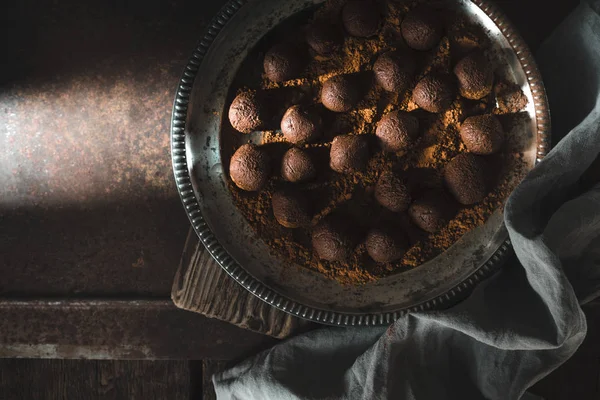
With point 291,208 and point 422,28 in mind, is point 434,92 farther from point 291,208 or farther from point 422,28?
point 291,208

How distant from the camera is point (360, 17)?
1.46 meters

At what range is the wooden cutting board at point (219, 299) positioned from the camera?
1618 millimetres

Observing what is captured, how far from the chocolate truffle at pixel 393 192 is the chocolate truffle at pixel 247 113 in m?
0.37

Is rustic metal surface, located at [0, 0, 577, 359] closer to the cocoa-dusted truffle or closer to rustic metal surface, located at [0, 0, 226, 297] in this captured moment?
rustic metal surface, located at [0, 0, 226, 297]

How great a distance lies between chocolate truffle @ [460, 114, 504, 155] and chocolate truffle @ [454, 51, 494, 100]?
0.07m

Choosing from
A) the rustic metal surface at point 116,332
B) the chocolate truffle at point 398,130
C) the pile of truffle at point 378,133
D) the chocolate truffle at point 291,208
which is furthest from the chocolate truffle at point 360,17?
the rustic metal surface at point 116,332

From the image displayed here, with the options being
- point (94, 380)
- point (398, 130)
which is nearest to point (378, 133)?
point (398, 130)

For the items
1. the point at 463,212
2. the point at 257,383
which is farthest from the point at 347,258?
the point at 257,383

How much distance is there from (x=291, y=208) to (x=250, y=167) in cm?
16

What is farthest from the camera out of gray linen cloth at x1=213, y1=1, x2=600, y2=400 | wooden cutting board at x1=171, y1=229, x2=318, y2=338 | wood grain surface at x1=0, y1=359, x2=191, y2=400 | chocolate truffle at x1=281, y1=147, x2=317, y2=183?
wood grain surface at x1=0, y1=359, x2=191, y2=400

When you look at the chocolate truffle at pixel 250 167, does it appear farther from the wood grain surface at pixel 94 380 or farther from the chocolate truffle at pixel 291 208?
the wood grain surface at pixel 94 380

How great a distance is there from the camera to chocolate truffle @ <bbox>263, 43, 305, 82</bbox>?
1479mm

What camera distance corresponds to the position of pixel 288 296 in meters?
1.55

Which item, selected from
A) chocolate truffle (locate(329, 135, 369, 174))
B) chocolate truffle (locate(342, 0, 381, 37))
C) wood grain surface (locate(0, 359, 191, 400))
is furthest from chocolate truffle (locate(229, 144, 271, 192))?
wood grain surface (locate(0, 359, 191, 400))
